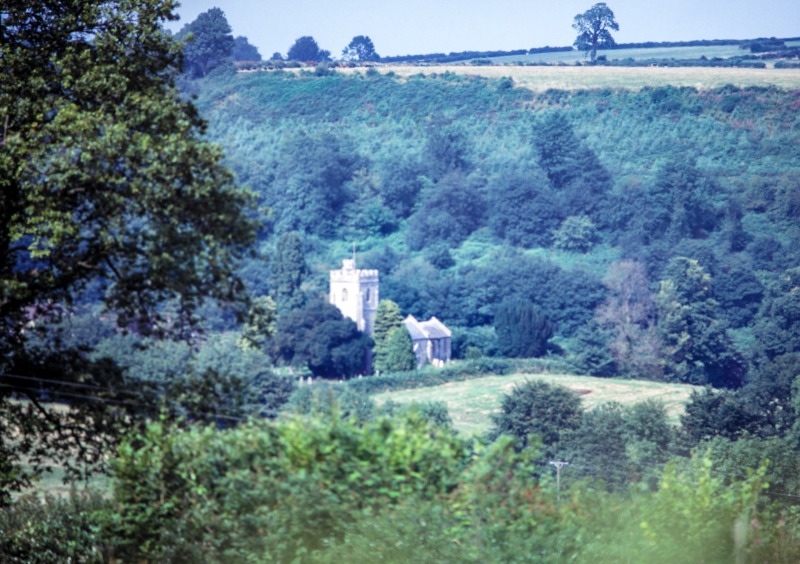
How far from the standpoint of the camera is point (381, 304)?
259ft

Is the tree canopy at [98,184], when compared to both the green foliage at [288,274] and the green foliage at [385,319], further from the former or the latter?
the green foliage at [288,274]

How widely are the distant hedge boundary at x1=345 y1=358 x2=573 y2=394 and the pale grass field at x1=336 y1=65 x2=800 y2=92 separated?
164 feet

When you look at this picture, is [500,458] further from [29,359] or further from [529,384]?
[529,384]

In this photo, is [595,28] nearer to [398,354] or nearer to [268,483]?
[398,354]

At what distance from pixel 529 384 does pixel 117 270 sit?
107ft

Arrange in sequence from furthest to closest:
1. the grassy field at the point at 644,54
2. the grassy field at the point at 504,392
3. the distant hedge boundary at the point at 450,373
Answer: the grassy field at the point at 644,54 < the distant hedge boundary at the point at 450,373 < the grassy field at the point at 504,392

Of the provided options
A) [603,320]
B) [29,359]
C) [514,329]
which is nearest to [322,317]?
[514,329]

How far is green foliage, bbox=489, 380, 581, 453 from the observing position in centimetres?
3856

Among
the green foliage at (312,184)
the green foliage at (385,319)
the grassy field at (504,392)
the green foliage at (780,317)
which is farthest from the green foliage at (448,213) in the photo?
the grassy field at (504,392)

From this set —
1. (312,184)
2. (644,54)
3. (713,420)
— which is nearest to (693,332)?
(713,420)

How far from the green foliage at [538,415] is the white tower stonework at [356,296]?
3743 cm

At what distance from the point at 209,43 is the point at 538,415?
3490 inches

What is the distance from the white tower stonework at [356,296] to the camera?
79812 mm

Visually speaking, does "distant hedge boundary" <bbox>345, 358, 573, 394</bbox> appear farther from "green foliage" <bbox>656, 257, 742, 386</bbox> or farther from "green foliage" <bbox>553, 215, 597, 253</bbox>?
"green foliage" <bbox>553, 215, 597, 253</bbox>
